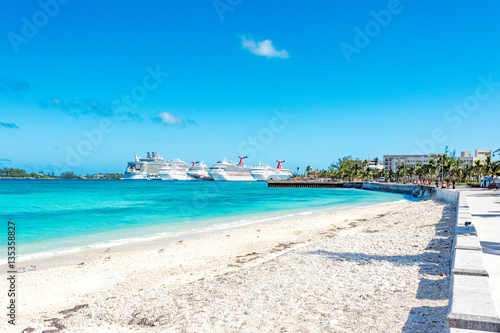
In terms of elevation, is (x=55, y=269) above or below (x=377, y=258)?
below

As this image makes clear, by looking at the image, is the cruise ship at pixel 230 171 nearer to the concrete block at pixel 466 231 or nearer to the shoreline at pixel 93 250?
the shoreline at pixel 93 250

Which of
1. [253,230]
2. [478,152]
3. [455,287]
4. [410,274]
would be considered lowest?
[253,230]

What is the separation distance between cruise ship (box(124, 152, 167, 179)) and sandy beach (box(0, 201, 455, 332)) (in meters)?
126

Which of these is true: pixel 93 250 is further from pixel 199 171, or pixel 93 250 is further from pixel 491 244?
pixel 199 171

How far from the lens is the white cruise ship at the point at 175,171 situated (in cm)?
12562

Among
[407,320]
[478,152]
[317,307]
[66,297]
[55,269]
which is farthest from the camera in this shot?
[478,152]

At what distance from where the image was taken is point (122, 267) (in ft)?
26.9

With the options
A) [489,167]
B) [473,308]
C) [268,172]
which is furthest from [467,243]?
[268,172]

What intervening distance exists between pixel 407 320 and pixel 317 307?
1.01m

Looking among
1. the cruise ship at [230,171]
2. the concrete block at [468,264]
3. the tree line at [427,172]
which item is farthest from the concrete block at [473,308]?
the cruise ship at [230,171]

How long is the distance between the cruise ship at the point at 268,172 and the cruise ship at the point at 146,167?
36312 millimetres

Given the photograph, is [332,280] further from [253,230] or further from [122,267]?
[253,230]

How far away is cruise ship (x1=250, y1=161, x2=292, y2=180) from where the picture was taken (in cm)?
12862

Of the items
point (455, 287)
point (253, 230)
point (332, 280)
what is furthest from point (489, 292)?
point (253, 230)
